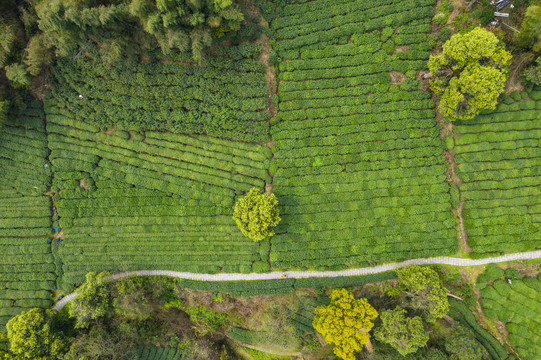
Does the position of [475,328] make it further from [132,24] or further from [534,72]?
[132,24]

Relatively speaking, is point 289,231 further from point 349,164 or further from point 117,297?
point 117,297

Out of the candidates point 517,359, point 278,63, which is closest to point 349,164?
point 278,63

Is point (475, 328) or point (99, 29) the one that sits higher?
point (99, 29)

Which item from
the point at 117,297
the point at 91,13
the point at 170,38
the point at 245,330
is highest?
the point at 91,13

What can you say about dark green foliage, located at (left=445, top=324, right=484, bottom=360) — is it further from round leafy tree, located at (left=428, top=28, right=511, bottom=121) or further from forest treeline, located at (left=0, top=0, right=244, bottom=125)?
forest treeline, located at (left=0, top=0, right=244, bottom=125)

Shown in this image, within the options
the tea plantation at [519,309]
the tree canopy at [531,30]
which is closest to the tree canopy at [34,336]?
the tea plantation at [519,309]

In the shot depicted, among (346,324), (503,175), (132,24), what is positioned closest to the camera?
(346,324)

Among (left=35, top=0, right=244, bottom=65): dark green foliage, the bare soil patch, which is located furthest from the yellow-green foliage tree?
(left=35, top=0, right=244, bottom=65): dark green foliage

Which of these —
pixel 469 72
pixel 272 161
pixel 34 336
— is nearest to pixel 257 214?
pixel 272 161
